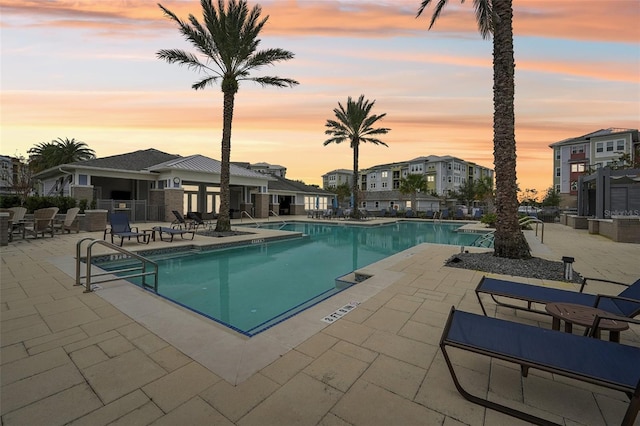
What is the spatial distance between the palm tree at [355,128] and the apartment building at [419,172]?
886 inches

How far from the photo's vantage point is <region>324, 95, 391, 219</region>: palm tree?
2500cm

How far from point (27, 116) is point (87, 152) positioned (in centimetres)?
2518

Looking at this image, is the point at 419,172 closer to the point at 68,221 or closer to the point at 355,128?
the point at 355,128

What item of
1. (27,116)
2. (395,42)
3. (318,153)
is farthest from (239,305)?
(318,153)

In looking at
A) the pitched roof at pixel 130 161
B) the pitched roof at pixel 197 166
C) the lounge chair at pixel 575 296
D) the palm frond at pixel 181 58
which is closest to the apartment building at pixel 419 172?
the pitched roof at pixel 197 166

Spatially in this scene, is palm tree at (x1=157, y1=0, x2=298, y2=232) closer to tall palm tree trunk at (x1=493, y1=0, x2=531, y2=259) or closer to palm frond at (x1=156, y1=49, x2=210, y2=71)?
palm frond at (x1=156, y1=49, x2=210, y2=71)

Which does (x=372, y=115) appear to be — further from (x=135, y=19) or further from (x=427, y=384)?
(x=427, y=384)

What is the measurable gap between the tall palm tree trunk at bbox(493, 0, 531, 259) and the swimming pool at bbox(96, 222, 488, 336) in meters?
4.20

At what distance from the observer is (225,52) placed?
1294 centimetres

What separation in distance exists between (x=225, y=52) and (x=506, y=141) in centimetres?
1169

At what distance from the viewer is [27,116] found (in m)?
14.8

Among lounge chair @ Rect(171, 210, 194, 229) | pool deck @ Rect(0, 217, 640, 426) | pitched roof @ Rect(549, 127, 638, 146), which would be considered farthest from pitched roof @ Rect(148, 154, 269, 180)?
pitched roof @ Rect(549, 127, 638, 146)

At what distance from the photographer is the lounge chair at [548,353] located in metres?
1.90

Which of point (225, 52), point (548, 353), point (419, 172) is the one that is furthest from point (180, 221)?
point (419, 172)
